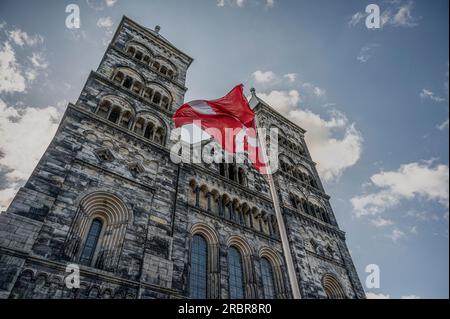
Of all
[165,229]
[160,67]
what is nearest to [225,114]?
[165,229]

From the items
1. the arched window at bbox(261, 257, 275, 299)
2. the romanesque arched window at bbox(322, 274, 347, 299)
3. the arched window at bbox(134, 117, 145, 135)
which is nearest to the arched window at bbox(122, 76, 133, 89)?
the arched window at bbox(134, 117, 145, 135)

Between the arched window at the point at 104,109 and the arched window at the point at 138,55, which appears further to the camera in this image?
the arched window at the point at 138,55

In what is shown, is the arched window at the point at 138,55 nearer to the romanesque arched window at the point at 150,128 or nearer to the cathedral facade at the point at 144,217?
the cathedral facade at the point at 144,217

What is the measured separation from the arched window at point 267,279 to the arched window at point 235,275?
57.3 inches

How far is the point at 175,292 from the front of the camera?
10906mm

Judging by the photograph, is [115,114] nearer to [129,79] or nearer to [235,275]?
[129,79]

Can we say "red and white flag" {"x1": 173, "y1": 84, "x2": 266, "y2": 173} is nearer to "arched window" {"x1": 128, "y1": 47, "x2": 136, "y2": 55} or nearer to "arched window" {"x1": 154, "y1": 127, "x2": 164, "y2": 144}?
"arched window" {"x1": 154, "y1": 127, "x2": 164, "y2": 144}

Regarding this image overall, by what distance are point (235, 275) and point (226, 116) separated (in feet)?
27.4

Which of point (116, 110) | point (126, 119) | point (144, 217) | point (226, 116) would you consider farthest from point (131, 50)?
point (144, 217)

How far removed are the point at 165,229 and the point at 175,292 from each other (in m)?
2.95

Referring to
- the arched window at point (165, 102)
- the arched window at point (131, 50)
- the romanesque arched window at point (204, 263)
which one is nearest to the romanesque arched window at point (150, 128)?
the arched window at point (165, 102)

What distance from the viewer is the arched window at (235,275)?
14.1 metres

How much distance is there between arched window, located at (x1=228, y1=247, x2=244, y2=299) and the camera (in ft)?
46.1

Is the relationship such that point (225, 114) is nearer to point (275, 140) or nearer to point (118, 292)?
point (118, 292)
